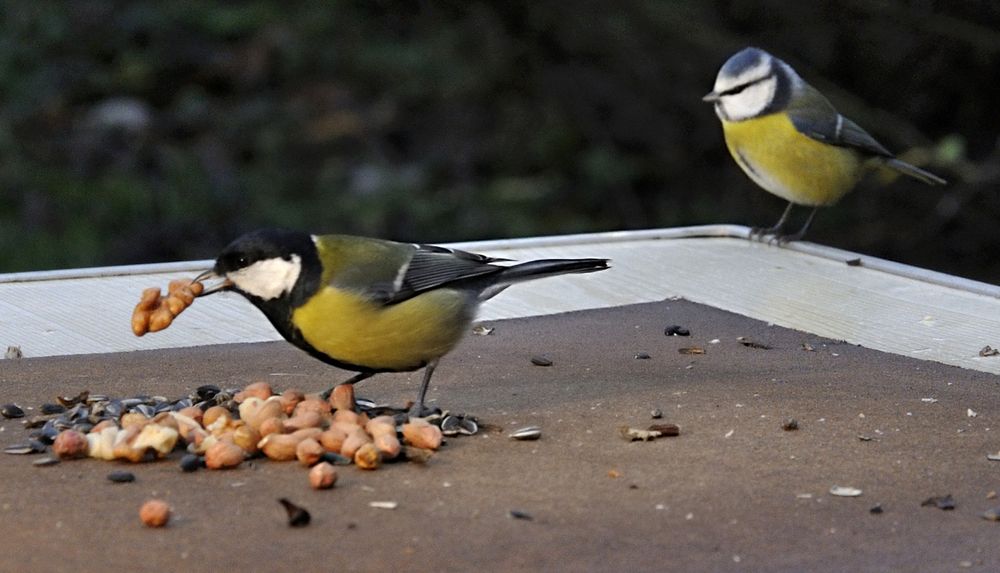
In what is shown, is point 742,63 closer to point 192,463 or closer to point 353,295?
point 353,295

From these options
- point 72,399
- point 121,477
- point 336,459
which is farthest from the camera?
point 72,399

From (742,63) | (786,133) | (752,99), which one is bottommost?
(786,133)

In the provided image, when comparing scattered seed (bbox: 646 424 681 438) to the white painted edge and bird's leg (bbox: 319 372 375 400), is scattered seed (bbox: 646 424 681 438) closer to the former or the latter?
bird's leg (bbox: 319 372 375 400)

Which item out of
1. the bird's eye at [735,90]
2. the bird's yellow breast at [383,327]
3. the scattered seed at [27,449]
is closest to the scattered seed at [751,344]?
the bird's yellow breast at [383,327]

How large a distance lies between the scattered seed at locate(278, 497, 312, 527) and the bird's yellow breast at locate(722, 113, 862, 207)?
3.63 metres

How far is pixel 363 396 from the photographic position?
146 inches

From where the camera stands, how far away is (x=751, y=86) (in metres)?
6.00

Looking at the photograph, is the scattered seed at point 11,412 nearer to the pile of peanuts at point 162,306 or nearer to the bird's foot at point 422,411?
the pile of peanuts at point 162,306

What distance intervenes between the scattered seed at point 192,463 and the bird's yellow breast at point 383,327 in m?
0.42

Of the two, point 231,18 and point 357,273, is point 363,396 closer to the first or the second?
point 357,273

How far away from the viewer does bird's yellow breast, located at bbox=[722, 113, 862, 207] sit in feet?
19.5

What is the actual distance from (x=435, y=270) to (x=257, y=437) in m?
0.66

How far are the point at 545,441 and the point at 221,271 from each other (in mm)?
779

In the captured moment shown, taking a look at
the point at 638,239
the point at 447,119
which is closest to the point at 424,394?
the point at 638,239
